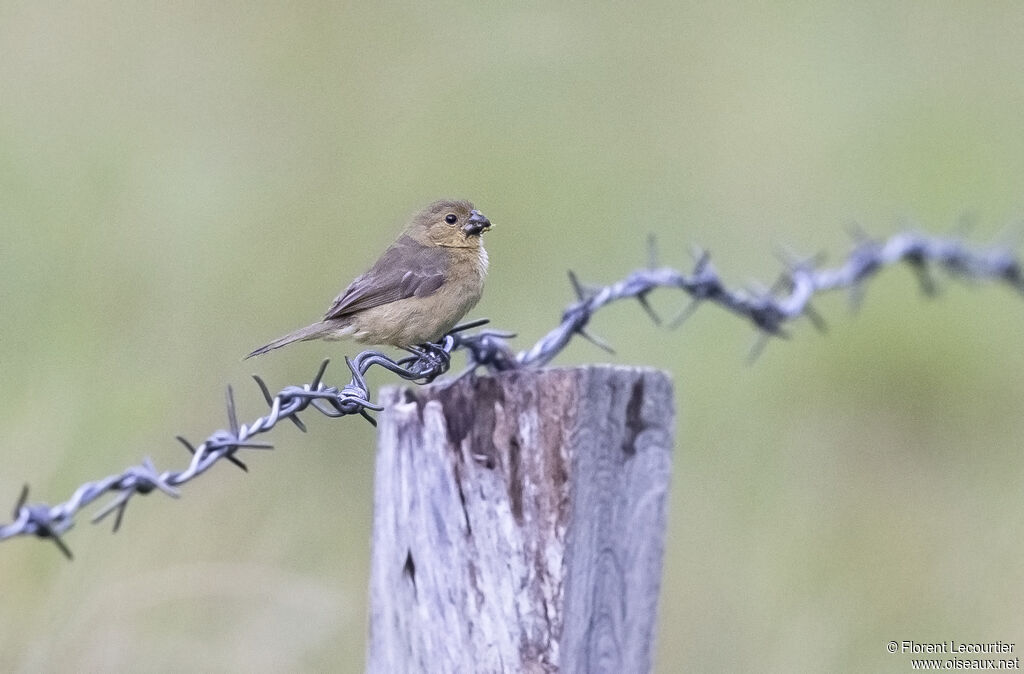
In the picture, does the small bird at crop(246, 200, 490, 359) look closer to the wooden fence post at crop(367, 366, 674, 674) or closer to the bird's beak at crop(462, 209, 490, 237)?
the bird's beak at crop(462, 209, 490, 237)

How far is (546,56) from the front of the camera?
12641 millimetres

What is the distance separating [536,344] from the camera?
4.09 m

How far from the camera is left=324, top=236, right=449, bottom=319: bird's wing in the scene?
229 inches

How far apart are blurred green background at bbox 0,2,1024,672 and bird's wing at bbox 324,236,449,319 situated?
92 cm

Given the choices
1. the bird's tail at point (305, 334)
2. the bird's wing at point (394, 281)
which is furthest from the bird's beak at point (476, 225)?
the bird's tail at point (305, 334)

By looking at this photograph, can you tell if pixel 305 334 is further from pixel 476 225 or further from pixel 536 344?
pixel 536 344

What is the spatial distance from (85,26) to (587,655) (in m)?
10.1

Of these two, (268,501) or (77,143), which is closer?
(268,501)

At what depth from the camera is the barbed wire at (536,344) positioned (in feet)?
Answer: 8.69

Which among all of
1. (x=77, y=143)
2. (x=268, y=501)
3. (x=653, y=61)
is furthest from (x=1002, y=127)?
(x=268, y=501)

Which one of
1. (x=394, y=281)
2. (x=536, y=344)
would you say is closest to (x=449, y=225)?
(x=394, y=281)

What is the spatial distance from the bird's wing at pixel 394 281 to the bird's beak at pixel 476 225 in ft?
0.79

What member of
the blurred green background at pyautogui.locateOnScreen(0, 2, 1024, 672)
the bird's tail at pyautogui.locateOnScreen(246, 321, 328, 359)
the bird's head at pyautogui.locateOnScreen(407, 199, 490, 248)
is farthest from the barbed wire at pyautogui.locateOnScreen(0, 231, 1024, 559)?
the blurred green background at pyautogui.locateOnScreen(0, 2, 1024, 672)

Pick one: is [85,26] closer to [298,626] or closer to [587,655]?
[298,626]
